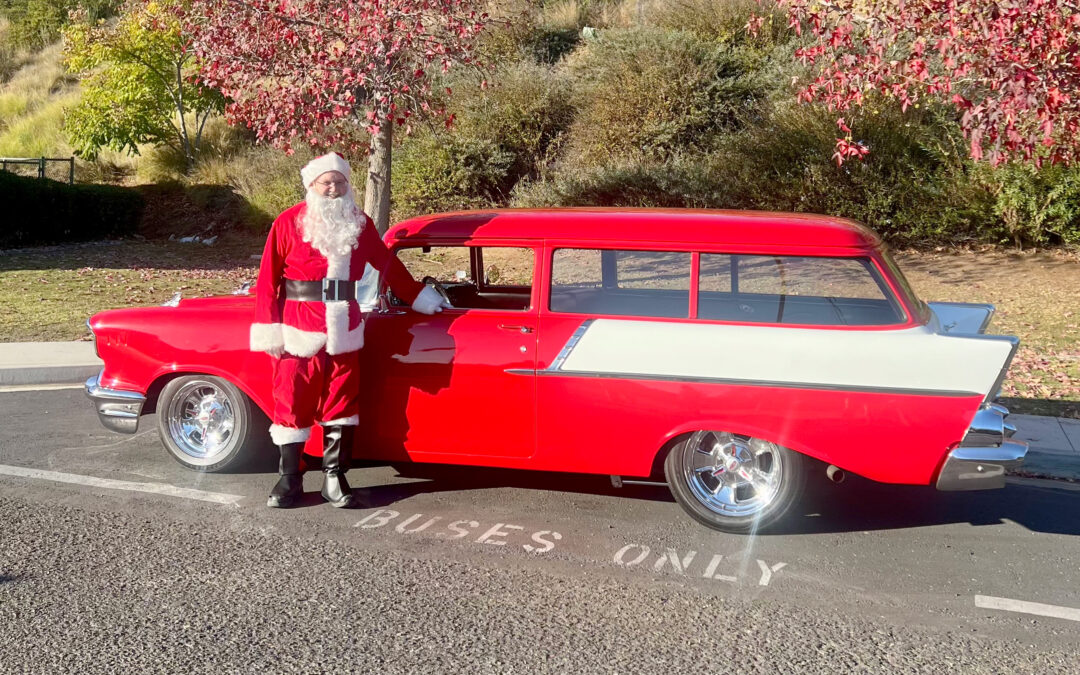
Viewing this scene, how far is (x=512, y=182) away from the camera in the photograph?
18.6 meters

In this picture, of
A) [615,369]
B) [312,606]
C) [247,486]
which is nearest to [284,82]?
[247,486]

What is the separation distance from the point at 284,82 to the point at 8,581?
26.5 ft

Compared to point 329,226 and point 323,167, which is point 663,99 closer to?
point 323,167

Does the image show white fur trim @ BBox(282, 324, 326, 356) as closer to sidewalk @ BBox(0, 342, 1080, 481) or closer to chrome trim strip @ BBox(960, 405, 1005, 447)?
chrome trim strip @ BBox(960, 405, 1005, 447)

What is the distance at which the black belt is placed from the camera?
5.41m

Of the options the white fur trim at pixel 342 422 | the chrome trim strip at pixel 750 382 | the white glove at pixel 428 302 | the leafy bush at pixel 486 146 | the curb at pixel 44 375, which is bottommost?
the curb at pixel 44 375

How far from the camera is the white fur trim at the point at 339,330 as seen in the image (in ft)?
17.5

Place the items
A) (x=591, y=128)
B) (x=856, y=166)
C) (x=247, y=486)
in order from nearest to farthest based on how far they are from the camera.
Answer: (x=247, y=486), (x=856, y=166), (x=591, y=128)

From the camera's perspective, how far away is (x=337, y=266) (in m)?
5.45

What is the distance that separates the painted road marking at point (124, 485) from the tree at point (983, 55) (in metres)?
5.96

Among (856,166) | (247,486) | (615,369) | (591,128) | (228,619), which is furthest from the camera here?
(591,128)

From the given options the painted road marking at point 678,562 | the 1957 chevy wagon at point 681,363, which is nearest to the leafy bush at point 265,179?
the 1957 chevy wagon at point 681,363

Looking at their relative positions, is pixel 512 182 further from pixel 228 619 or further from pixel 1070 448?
pixel 228 619

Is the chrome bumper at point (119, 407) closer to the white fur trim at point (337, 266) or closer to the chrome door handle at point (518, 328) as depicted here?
the white fur trim at point (337, 266)
